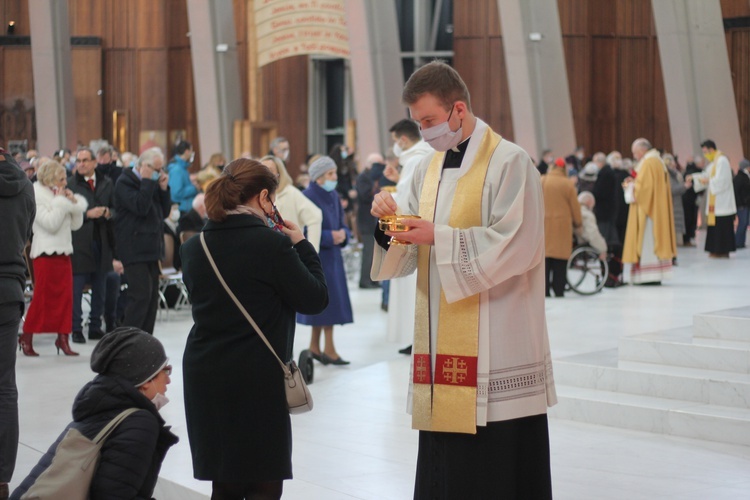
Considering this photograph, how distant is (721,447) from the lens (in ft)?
20.3

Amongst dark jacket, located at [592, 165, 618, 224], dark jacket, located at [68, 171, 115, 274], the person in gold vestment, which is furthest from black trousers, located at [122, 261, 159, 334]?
dark jacket, located at [592, 165, 618, 224]

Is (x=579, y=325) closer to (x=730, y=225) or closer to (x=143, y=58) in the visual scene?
(x=730, y=225)

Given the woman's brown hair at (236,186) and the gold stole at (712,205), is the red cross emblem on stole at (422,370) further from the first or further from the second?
the gold stole at (712,205)

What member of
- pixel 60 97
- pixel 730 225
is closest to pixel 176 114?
pixel 60 97

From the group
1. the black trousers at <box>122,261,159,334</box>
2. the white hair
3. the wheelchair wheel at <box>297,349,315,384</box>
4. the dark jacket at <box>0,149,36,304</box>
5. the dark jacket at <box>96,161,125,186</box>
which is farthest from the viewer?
the white hair

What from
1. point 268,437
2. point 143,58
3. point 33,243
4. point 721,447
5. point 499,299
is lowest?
point 721,447

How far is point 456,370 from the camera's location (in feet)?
12.2

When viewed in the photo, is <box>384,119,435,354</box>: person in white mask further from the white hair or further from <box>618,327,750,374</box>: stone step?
the white hair

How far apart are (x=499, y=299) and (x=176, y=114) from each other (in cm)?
2354

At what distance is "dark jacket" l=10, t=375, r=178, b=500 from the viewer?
3.24 meters

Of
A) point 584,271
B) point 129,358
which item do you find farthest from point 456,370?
point 584,271

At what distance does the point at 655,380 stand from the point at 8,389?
3.98 metres

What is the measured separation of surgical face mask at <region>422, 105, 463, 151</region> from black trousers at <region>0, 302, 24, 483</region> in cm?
223

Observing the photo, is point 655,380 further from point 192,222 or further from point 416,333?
point 192,222
